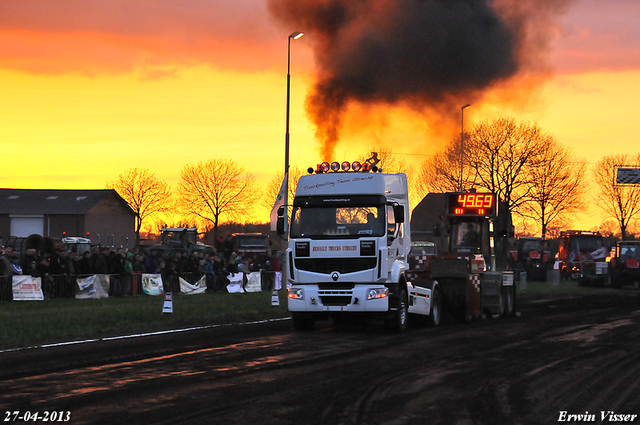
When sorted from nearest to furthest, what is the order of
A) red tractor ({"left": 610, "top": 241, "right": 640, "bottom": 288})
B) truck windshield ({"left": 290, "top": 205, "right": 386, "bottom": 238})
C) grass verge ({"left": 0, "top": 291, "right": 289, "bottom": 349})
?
grass verge ({"left": 0, "top": 291, "right": 289, "bottom": 349}) < truck windshield ({"left": 290, "top": 205, "right": 386, "bottom": 238}) < red tractor ({"left": 610, "top": 241, "right": 640, "bottom": 288})

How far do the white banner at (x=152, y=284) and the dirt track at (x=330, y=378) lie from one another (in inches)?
465

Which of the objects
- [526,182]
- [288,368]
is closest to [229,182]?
[526,182]

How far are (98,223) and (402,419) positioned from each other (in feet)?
259

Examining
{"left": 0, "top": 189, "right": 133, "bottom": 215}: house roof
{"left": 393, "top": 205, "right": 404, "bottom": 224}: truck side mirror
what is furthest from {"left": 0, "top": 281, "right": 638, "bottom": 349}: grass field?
{"left": 0, "top": 189, "right": 133, "bottom": 215}: house roof

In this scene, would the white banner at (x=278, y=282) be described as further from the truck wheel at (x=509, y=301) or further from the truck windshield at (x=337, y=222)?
the truck windshield at (x=337, y=222)

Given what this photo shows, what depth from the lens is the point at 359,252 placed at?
16938 mm

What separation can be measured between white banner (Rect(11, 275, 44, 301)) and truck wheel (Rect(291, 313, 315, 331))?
1019cm

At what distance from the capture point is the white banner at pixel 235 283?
31697mm

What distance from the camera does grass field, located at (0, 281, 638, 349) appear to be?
16.4 metres

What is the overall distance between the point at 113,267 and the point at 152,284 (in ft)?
5.78

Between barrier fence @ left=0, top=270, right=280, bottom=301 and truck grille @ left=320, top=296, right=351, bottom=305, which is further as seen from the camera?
barrier fence @ left=0, top=270, right=280, bottom=301

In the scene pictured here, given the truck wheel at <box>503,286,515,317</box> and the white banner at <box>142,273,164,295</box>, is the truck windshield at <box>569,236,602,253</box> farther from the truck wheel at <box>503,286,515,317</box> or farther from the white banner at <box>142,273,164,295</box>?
the white banner at <box>142,273,164,295</box>

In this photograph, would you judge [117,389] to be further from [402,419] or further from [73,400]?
[402,419]

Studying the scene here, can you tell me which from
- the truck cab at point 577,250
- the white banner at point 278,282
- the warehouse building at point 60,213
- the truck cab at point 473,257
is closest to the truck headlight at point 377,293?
the truck cab at point 473,257
